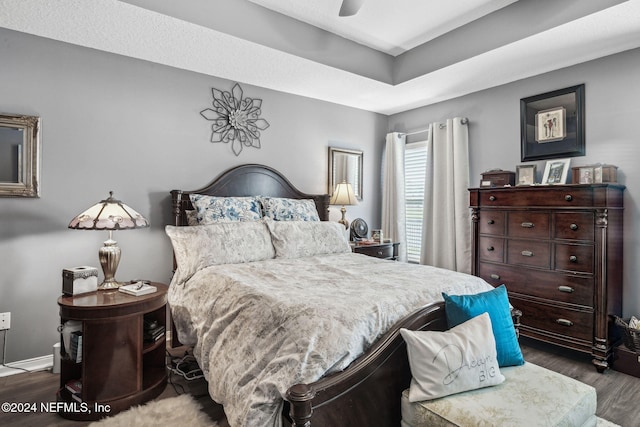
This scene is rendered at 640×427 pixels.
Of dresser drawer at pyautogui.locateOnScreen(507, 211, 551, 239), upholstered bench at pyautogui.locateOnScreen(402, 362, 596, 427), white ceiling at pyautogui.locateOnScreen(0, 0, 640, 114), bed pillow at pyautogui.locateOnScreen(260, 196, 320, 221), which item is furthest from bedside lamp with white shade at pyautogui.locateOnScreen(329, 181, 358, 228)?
upholstered bench at pyautogui.locateOnScreen(402, 362, 596, 427)

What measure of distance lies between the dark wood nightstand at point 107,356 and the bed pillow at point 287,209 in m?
1.39

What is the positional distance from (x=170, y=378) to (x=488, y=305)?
212cm

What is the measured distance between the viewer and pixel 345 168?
→ 4.40m

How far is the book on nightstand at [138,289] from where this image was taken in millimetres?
2254

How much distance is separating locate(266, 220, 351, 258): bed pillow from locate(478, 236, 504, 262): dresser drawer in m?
1.29

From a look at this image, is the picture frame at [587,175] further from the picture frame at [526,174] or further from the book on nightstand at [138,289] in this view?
the book on nightstand at [138,289]

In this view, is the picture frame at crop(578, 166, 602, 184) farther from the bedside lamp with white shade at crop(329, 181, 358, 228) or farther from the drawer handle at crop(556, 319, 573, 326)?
the bedside lamp with white shade at crop(329, 181, 358, 228)

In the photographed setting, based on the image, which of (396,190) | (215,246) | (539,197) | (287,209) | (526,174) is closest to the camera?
(215,246)

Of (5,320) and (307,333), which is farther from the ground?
(307,333)

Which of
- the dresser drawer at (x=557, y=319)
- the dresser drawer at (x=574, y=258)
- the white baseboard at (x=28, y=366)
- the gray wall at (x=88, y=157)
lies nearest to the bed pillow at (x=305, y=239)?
the gray wall at (x=88, y=157)

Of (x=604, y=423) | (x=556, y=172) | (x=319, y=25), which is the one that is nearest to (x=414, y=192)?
(x=556, y=172)

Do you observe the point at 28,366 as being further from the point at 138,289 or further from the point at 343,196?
the point at 343,196

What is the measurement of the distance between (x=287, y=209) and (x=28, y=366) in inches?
90.9

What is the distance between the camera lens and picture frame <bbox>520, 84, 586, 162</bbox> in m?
3.07
